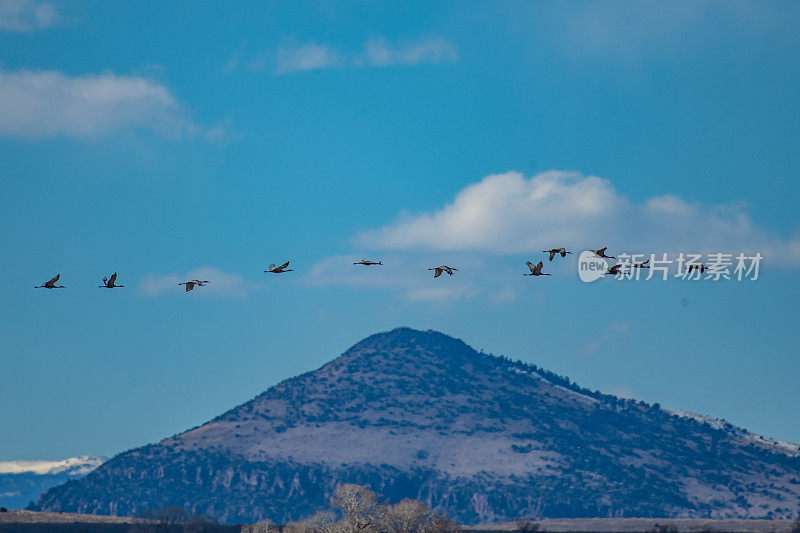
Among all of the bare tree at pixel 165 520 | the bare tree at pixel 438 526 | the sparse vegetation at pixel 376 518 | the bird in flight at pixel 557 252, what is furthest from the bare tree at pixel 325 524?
the bird in flight at pixel 557 252

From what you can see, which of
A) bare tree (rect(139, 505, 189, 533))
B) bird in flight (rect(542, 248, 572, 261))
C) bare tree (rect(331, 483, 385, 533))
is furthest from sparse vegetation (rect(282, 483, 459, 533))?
bird in flight (rect(542, 248, 572, 261))

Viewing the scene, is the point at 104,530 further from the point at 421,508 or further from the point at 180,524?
the point at 421,508

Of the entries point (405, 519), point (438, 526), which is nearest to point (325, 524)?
point (405, 519)

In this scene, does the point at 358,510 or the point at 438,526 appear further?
the point at 438,526

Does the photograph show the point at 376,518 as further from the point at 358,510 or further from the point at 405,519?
the point at 405,519

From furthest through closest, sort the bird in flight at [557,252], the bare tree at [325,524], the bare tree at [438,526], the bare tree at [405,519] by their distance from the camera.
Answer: the bare tree at [438,526]
the bare tree at [405,519]
the bare tree at [325,524]
the bird in flight at [557,252]

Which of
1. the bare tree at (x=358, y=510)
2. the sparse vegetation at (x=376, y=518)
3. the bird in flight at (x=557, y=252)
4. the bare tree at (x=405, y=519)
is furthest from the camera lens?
the bare tree at (x=405, y=519)

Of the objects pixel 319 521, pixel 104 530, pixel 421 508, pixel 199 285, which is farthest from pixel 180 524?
pixel 199 285

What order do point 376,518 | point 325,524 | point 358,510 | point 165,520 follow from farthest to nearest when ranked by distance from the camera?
point 165,520 → point 325,524 → point 358,510 → point 376,518

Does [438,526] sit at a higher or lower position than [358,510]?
lower

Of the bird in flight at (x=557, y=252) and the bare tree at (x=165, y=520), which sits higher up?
the bird in flight at (x=557, y=252)

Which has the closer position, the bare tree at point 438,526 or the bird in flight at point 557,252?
the bird in flight at point 557,252

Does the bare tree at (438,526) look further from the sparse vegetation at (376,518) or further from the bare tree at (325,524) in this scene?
the bare tree at (325,524)

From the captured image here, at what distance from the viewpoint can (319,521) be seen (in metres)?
154
